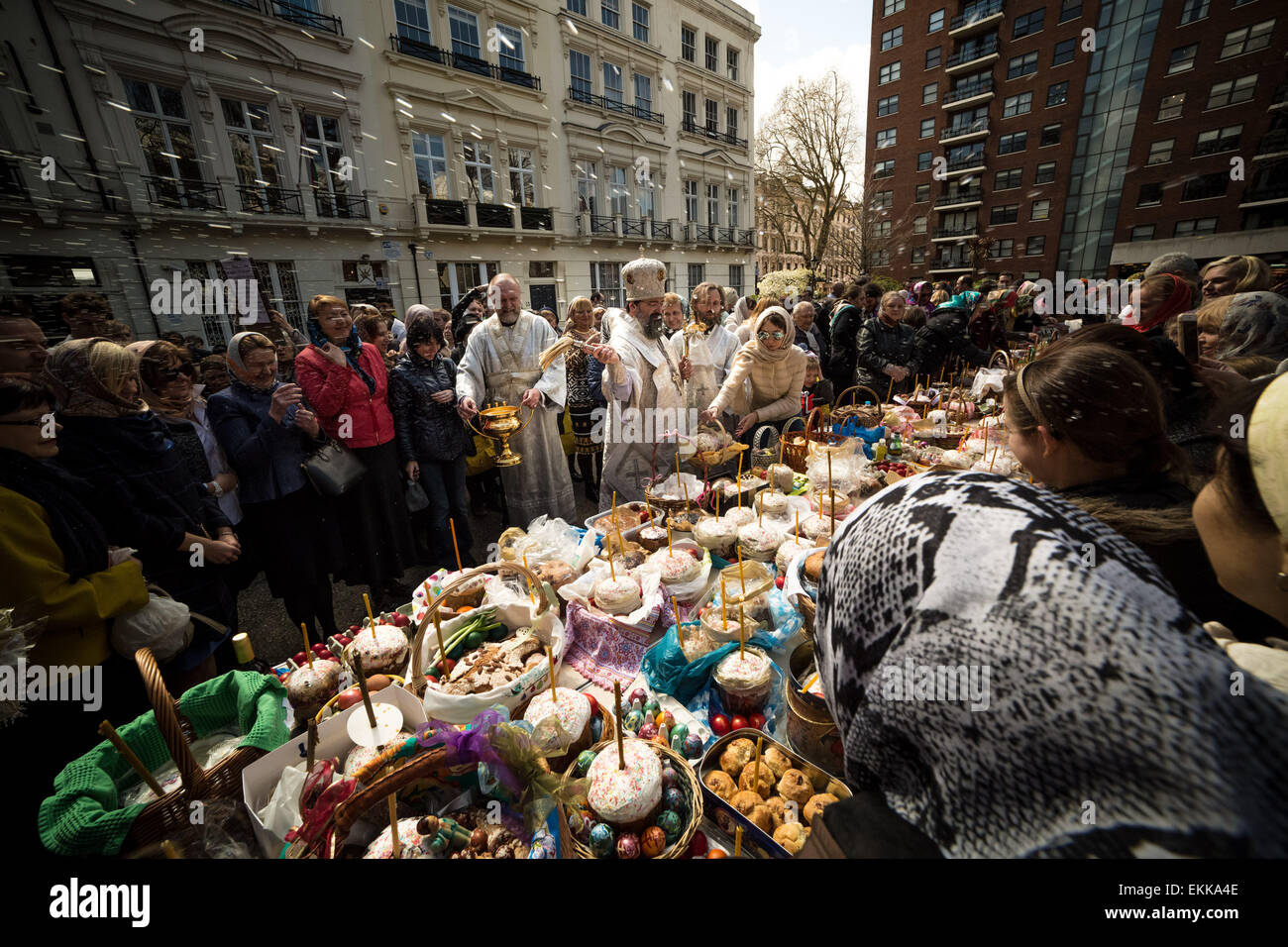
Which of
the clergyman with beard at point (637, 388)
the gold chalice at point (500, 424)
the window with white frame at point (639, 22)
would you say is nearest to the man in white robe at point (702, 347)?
the clergyman with beard at point (637, 388)

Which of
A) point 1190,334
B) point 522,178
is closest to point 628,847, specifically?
point 1190,334

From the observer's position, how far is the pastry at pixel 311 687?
1695 millimetres

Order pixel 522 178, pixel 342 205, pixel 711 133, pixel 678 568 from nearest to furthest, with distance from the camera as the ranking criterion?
pixel 678 568, pixel 342 205, pixel 522 178, pixel 711 133

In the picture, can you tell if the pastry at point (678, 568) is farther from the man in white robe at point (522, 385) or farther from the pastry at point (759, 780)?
the man in white robe at point (522, 385)

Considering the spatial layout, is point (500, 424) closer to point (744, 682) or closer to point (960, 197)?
point (744, 682)

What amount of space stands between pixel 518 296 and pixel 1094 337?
399 cm

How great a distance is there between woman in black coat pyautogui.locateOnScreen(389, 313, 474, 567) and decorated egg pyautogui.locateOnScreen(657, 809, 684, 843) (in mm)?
3009

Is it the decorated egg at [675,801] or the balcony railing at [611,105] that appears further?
the balcony railing at [611,105]

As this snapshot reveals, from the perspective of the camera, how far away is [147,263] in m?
6.79

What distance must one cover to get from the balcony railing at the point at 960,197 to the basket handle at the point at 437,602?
38.7 meters

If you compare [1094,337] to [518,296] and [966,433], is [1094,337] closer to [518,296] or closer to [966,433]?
[966,433]

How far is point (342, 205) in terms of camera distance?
11648 millimetres

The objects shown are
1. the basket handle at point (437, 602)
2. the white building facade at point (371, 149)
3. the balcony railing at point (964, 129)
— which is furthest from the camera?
the balcony railing at point (964, 129)

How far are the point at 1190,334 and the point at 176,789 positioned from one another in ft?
19.4
